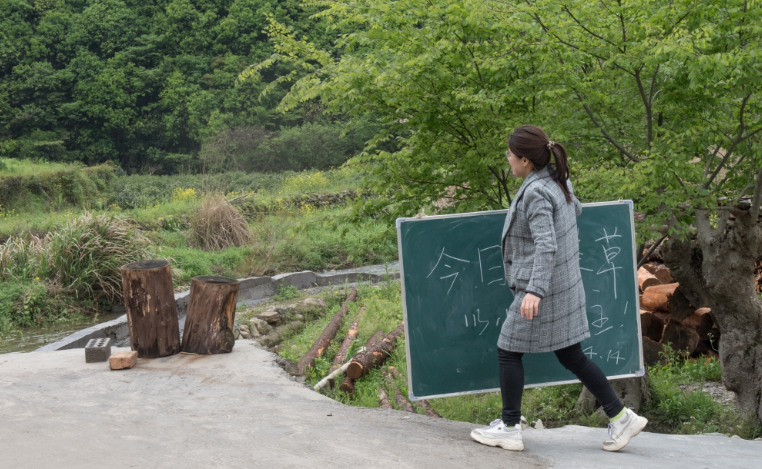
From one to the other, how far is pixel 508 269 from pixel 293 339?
5.52 m

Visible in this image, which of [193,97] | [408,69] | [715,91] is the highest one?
[193,97]

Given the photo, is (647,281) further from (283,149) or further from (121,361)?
(283,149)

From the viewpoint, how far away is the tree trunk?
487cm

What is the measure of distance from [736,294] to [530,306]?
2.68 metres

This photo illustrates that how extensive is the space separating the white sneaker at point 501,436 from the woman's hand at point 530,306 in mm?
668

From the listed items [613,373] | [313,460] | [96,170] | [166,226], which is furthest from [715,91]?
[96,170]

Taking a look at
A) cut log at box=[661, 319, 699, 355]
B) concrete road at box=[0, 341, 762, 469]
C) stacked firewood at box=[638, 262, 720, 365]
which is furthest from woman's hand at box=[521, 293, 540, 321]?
cut log at box=[661, 319, 699, 355]

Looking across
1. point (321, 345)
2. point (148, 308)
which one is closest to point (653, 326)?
point (321, 345)

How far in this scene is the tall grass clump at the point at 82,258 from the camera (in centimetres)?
1039

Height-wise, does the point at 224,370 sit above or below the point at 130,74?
below

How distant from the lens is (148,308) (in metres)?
5.70

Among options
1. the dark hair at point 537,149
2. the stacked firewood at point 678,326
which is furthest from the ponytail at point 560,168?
the stacked firewood at point 678,326

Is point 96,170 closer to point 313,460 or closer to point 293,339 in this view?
point 293,339

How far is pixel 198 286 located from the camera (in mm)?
5770
